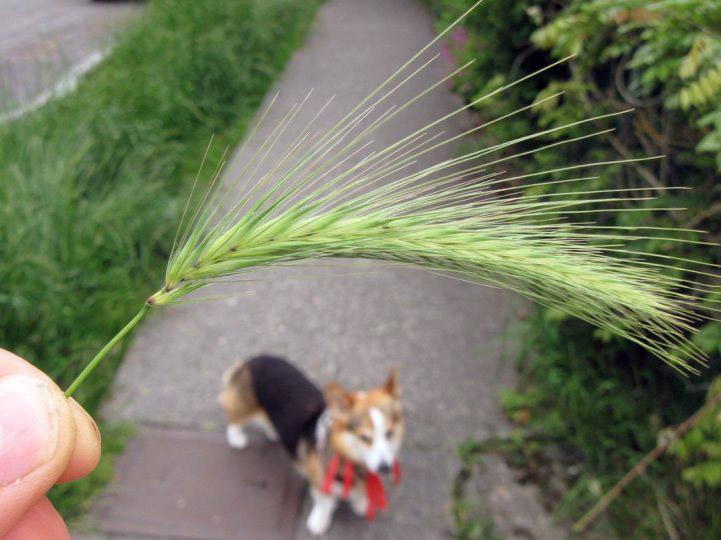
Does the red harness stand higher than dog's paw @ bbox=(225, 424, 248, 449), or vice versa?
the red harness

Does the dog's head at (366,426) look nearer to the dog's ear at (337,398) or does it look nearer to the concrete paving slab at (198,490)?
the dog's ear at (337,398)

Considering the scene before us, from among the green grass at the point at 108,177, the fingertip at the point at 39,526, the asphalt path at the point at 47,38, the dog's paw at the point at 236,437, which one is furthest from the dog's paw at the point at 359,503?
the asphalt path at the point at 47,38

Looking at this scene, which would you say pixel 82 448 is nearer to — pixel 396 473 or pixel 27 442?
pixel 27 442

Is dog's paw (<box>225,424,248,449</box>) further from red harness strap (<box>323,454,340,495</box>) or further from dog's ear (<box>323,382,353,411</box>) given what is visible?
dog's ear (<box>323,382,353,411</box>)

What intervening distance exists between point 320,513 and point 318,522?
5cm

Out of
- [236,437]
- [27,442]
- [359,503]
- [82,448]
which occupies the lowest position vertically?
[236,437]

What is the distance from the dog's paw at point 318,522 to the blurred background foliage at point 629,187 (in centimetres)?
127

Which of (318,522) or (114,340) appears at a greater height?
(114,340)

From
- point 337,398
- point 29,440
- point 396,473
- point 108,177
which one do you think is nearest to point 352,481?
point 396,473

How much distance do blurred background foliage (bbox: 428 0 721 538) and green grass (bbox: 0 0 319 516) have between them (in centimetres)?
268

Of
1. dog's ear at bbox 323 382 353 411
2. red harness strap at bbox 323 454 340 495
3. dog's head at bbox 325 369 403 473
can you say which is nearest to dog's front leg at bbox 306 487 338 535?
red harness strap at bbox 323 454 340 495

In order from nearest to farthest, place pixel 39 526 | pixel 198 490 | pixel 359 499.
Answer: pixel 39 526 → pixel 359 499 → pixel 198 490

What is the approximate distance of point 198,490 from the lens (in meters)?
3.20

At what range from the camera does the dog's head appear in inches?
107
